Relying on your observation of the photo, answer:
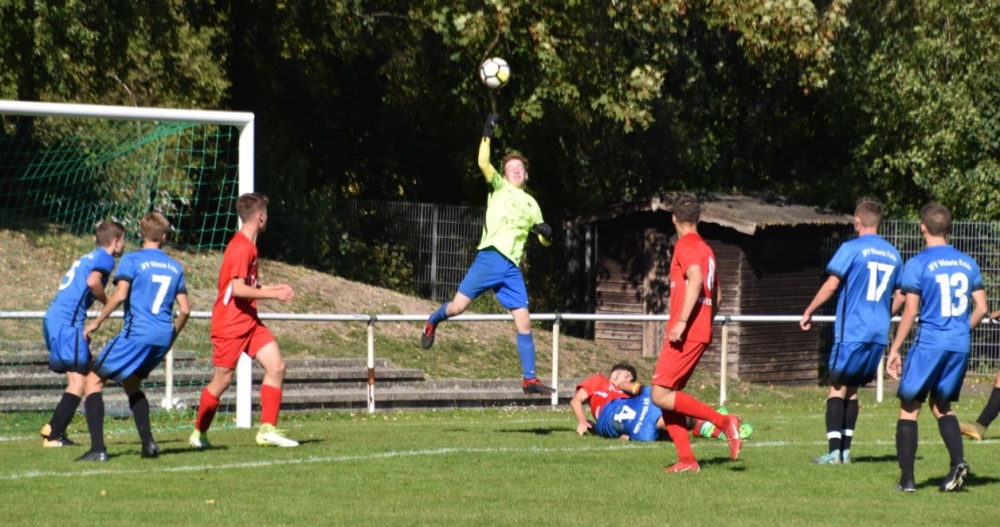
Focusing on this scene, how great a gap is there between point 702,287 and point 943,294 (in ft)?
5.25

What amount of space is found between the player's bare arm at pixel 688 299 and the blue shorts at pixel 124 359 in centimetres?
393

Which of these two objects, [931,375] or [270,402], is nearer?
[931,375]

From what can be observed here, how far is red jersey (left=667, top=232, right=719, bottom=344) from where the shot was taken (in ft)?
32.4

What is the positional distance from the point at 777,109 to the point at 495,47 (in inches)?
444

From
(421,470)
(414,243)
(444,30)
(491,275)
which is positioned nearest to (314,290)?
(414,243)

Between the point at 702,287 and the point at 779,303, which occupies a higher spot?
the point at 702,287

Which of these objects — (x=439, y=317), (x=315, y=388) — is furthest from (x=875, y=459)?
(x=315, y=388)

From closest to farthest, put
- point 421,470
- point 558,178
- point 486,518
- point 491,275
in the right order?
1. point 486,518
2. point 421,470
3. point 491,275
4. point 558,178

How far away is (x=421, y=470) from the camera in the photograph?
10.4 meters

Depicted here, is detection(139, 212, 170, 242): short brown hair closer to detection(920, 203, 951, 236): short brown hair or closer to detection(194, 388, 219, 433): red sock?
detection(194, 388, 219, 433): red sock

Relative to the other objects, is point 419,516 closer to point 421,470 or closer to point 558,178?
point 421,470

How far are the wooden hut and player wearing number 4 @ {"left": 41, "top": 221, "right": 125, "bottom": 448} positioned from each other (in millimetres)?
15077

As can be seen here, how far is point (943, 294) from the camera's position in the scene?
956 cm

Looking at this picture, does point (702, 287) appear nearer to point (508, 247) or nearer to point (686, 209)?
point (686, 209)
